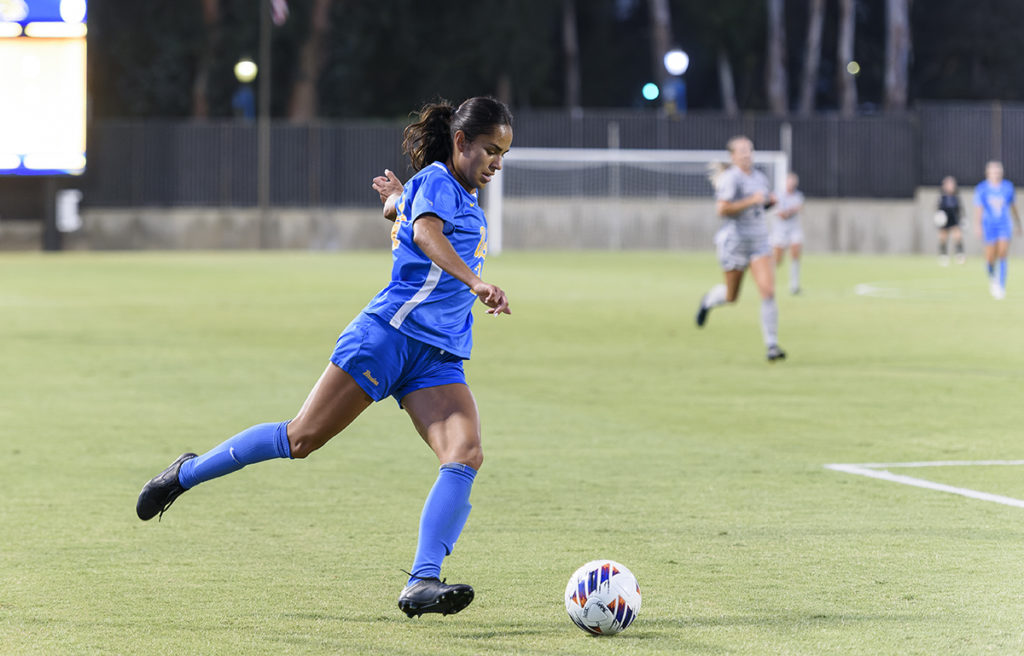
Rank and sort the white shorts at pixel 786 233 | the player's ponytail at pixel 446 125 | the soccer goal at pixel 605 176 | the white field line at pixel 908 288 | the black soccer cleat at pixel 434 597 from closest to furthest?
the black soccer cleat at pixel 434 597 → the player's ponytail at pixel 446 125 → the white field line at pixel 908 288 → the white shorts at pixel 786 233 → the soccer goal at pixel 605 176

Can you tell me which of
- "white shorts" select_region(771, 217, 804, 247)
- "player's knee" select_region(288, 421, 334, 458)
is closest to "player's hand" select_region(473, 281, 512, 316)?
"player's knee" select_region(288, 421, 334, 458)

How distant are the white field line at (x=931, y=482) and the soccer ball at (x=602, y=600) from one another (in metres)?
3.24

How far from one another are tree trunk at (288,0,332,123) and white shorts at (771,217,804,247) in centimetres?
2450

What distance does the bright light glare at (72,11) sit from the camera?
116ft

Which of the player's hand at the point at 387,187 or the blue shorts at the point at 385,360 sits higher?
the player's hand at the point at 387,187

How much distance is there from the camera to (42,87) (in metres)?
35.9

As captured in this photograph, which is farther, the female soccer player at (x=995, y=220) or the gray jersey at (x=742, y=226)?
the female soccer player at (x=995, y=220)

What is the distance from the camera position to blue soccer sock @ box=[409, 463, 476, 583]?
5.72m

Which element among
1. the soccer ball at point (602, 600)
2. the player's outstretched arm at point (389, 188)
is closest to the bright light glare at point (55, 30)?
the player's outstretched arm at point (389, 188)

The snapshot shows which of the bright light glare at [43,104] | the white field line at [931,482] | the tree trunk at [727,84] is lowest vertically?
the white field line at [931,482]

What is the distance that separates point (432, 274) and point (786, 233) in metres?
22.5

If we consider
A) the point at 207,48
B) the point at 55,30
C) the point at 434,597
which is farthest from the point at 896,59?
the point at 434,597

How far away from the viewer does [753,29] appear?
65.0m

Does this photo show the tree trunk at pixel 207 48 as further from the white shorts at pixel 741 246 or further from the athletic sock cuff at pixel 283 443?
the athletic sock cuff at pixel 283 443
